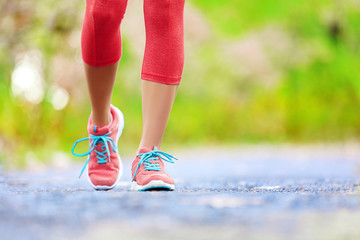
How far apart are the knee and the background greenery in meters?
8.35

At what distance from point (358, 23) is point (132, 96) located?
16.6 ft

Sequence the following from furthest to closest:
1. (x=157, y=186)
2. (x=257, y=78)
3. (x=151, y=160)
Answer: (x=257, y=78), (x=151, y=160), (x=157, y=186)

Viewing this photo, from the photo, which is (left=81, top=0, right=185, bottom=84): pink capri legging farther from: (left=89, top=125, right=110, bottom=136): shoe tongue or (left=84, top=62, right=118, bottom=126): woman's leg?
(left=89, top=125, right=110, bottom=136): shoe tongue

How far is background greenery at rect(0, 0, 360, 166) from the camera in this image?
11.3 metres

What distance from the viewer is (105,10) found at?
1747 millimetres

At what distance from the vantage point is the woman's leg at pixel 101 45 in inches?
69.1

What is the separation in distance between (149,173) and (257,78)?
11408 mm

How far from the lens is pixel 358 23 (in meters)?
11.6

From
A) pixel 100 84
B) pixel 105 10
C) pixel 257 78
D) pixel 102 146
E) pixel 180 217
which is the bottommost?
pixel 180 217

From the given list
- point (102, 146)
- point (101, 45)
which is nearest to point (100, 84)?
point (101, 45)

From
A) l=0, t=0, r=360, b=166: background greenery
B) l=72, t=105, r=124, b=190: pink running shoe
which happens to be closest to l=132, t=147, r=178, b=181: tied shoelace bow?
l=72, t=105, r=124, b=190: pink running shoe

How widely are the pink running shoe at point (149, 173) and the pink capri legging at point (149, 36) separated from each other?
26 cm

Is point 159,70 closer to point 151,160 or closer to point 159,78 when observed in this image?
point 159,78

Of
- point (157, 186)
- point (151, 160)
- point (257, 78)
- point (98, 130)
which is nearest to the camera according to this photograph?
point (157, 186)
